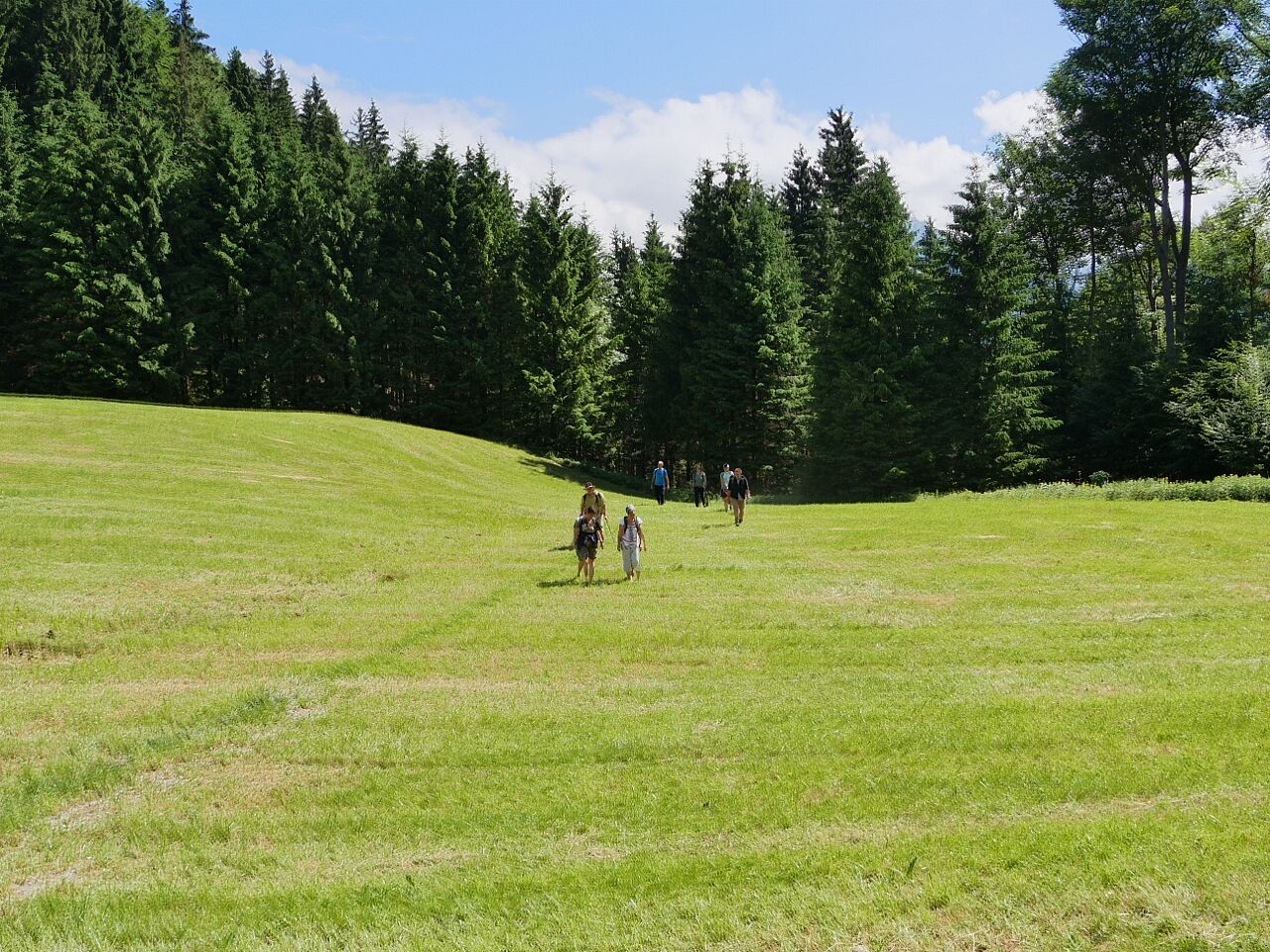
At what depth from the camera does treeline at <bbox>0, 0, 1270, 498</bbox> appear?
3984 centimetres

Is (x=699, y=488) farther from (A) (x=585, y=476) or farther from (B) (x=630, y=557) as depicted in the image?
(B) (x=630, y=557)

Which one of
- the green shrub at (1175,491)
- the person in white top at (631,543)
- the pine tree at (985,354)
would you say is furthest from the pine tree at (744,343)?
the person in white top at (631,543)

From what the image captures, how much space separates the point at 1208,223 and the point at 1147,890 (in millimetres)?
61986

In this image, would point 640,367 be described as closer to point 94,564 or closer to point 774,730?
point 94,564

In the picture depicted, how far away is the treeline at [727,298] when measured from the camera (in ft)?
131

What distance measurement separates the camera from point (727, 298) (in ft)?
157

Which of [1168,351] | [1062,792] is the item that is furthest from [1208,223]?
[1062,792]

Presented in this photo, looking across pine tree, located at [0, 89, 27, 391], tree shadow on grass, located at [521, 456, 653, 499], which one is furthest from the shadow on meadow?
pine tree, located at [0, 89, 27, 391]

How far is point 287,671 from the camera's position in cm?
1127

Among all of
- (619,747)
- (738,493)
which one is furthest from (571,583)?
(738,493)

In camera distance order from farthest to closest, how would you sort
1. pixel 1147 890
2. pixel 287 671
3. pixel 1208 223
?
pixel 1208 223 → pixel 287 671 → pixel 1147 890

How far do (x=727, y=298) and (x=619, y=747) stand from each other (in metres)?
41.9

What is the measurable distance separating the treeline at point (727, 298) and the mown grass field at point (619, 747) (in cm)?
2238

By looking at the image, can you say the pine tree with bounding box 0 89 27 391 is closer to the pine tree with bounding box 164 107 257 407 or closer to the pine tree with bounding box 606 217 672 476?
the pine tree with bounding box 164 107 257 407
